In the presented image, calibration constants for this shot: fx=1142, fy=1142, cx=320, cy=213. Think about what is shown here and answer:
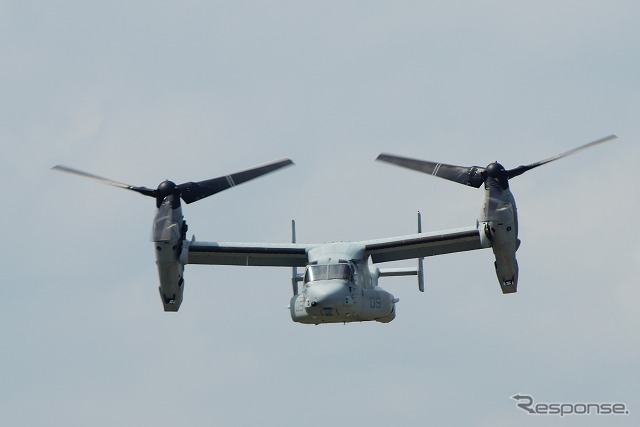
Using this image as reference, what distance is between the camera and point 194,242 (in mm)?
30000

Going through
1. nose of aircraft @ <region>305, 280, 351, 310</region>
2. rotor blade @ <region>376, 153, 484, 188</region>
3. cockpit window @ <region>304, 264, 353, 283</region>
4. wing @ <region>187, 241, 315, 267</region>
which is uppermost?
rotor blade @ <region>376, 153, 484, 188</region>

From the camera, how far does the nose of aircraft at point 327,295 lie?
27.0 m

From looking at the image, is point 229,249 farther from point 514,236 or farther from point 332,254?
point 514,236

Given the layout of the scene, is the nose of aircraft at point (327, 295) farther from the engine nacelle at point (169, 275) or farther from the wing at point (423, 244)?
the engine nacelle at point (169, 275)

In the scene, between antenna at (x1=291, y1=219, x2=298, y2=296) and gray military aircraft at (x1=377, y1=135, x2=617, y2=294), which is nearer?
gray military aircraft at (x1=377, y1=135, x2=617, y2=294)

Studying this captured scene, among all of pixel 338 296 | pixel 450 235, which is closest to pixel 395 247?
pixel 450 235

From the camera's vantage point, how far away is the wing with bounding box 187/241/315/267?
1188 inches

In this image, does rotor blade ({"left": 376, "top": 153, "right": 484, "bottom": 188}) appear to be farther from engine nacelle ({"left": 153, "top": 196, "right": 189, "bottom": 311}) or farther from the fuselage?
engine nacelle ({"left": 153, "top": 196, "right": 189, "bottom": 311})

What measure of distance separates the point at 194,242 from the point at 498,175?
26.9 ft

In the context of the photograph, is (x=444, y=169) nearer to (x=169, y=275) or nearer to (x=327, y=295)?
(x=327, y=295)

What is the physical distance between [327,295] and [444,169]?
15.0 ft

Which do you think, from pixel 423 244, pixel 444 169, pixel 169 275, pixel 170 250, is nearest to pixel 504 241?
pixel 444 169

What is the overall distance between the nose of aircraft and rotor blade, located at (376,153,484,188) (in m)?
3.81

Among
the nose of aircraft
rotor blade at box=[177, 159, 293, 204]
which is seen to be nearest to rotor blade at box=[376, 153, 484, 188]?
rotor blade at box=[177, 159, 293, 204]
